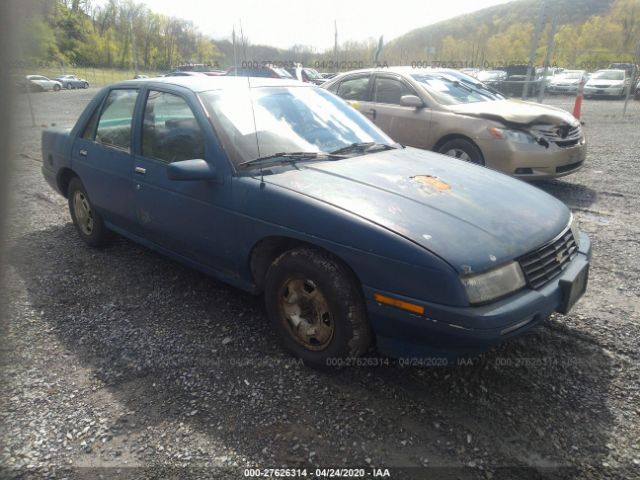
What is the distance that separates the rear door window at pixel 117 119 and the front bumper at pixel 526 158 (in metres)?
3.98

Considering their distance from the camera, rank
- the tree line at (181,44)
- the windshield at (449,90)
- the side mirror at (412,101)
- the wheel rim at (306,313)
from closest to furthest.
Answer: the tree line at (181,44) → the wheel rim at (306,313) → the side mirror at (412,101) → the windshield at (449,90)

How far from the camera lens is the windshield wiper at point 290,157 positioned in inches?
111

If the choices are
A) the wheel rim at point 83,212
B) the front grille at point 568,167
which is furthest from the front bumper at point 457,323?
the front grille at point 568,167

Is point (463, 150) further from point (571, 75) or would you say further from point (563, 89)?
point (571, 75)

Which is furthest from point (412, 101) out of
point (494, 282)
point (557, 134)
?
point (494, 282)

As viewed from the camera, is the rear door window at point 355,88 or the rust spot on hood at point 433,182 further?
the rear door window at point 355,88

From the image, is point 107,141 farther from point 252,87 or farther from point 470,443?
point 470,443

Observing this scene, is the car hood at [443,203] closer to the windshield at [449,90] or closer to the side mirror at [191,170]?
the side mirror at [191,170]

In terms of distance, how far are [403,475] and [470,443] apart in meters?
0.37

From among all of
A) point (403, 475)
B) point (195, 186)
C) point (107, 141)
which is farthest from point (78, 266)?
point (403, 475)

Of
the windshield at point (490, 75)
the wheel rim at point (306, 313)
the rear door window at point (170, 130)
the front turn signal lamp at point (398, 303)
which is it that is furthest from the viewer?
the windshield at point (490, 75)

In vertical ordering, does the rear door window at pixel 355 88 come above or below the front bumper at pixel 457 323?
above

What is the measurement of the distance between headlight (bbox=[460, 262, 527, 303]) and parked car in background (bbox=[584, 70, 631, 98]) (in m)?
24.6

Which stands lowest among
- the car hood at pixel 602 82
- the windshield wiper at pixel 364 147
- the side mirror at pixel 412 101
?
the windshield wiper at pixel 364 147
